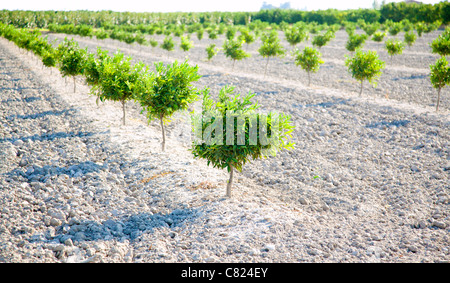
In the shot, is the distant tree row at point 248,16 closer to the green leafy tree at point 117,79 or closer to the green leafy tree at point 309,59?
the green leafy tree at point 309,59

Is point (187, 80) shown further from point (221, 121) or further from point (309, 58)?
point (309, 58)

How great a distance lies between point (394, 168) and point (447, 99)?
15.3 metres

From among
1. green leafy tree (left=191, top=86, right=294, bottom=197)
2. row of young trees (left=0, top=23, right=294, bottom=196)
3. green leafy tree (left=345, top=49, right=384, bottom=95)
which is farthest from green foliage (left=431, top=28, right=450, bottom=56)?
green leafy tree (left=191, top=86, right=294, bottom=197)

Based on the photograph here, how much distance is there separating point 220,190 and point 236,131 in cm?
343

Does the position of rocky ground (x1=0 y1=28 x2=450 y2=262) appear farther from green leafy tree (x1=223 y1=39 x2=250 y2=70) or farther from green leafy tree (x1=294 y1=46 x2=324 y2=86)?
green leafy tree (x1=223 y1=39 x2=250 y2=70)

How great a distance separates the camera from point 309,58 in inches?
1230

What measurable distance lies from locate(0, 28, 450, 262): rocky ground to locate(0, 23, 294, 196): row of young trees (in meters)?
1.61

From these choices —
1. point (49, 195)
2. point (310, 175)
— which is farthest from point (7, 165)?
point (310, 175)

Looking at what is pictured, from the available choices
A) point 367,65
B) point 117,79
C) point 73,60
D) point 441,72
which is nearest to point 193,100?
point 117,79

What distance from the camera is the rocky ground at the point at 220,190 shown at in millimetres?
10180

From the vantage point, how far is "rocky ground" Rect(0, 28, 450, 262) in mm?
10180

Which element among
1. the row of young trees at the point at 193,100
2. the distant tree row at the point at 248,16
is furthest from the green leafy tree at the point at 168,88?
the distant tree row at the point at 248,16

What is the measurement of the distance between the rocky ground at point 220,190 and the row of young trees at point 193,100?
1610mm

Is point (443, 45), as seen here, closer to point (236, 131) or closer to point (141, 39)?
point (236, 131)
